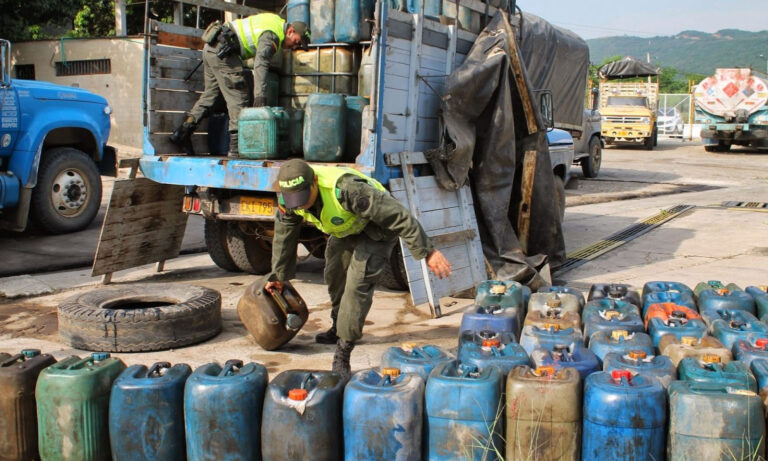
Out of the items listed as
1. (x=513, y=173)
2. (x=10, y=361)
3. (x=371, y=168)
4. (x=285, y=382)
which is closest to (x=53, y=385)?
(x=10, y=361)

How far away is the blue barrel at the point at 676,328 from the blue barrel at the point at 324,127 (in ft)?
10.5

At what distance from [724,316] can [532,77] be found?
4.58 metres

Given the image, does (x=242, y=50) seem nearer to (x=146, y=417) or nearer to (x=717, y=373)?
(x=146, y=417)

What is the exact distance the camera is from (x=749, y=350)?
12.5 feet

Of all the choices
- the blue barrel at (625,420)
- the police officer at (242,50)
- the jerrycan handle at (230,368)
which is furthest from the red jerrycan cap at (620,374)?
the police officer at (242,50)

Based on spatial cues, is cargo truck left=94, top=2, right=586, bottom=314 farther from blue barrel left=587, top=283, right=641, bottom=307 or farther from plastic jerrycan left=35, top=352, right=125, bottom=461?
plastic jerrycan left=35, top=352, right=125, bottom=461

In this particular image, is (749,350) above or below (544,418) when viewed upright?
above

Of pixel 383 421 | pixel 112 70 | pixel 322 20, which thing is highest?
pixel 112 70

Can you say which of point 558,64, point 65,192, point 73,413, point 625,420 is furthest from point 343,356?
point 65,192

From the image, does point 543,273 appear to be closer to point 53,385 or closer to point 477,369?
point 477,369

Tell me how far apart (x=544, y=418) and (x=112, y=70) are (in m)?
17.7

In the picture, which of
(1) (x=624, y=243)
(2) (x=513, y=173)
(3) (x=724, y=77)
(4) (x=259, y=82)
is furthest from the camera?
(3) (x=724, y=77)

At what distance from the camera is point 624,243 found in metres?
9.76

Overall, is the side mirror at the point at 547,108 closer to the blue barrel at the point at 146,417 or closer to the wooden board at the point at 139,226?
the wooden board at the point at 139,226
